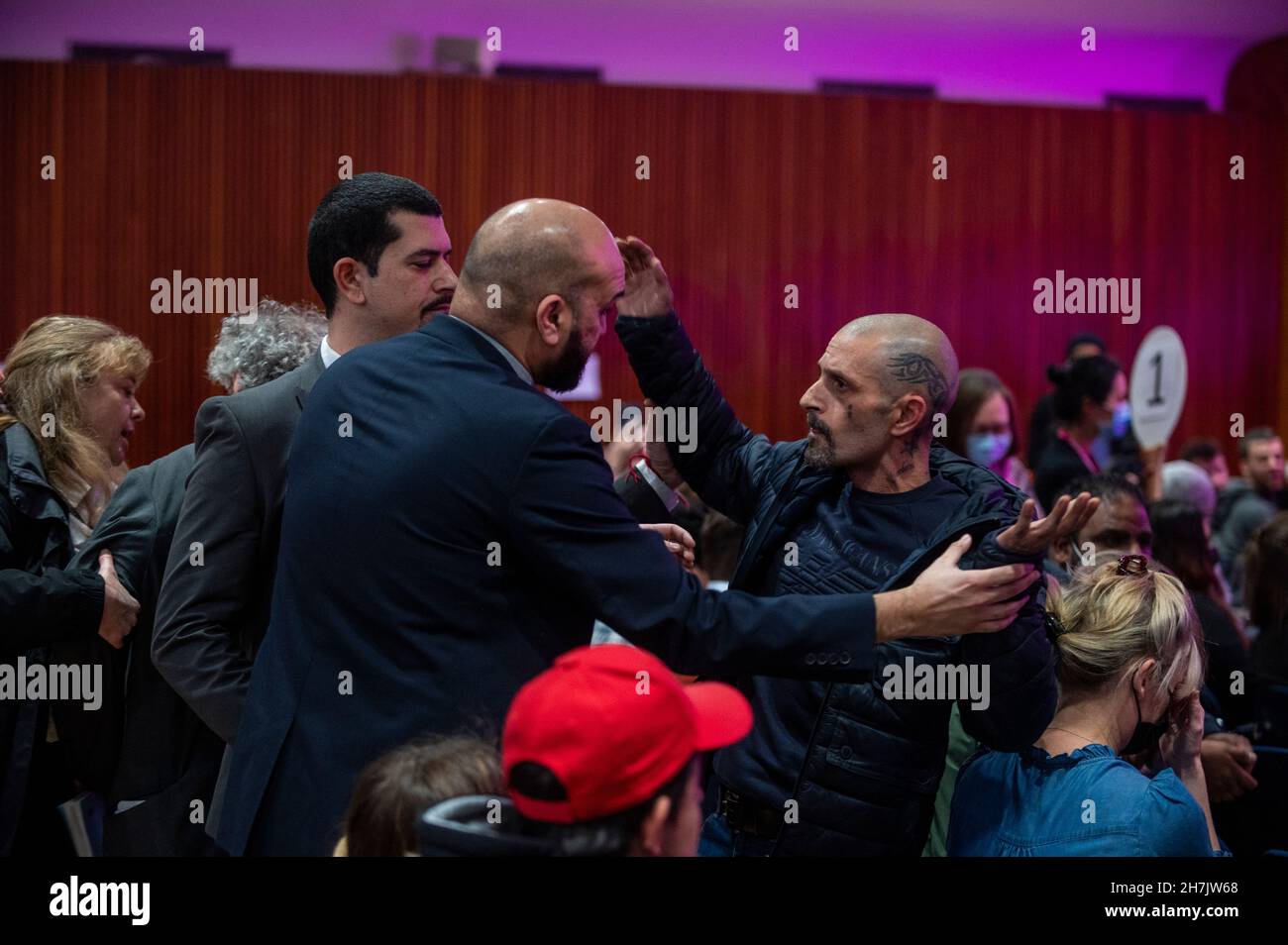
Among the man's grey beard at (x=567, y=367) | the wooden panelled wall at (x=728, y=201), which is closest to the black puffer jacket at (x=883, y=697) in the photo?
the man's grey beard at (x=567, y=367)

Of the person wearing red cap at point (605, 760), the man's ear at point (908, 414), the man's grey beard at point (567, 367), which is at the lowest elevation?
the person wearing red cap at point (605, 760)

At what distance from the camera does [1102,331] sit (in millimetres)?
7734

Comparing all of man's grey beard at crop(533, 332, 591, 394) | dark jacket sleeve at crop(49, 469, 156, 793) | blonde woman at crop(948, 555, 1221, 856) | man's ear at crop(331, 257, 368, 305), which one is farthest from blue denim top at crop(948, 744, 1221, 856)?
dark jacket sleeve at crop(49, 469, 156, 793)

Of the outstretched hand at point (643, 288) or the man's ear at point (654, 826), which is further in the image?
the outstretched hand at point (643, 288)

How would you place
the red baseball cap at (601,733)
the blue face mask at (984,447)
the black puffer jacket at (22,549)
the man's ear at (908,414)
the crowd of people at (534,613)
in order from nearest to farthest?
the red baseball cap at (601,733) < the crowd of people at (534,613) < the man's ear at (908,414) < the black puffer jacket at (22,549) < the blue face mask at (984,447)

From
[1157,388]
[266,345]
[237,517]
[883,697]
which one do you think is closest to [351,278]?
[266,345]

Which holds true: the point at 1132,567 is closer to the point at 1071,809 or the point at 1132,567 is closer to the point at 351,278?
the point at 1071,809

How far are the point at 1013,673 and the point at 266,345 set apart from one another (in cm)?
137

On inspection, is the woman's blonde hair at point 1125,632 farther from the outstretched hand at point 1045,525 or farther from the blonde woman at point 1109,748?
the outstretched hand at point 1045,525

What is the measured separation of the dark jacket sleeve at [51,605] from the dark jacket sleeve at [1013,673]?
146cm

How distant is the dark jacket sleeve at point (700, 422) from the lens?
86.7 inches

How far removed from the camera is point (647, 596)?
65.0 inches

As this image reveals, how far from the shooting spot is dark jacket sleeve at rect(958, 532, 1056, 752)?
1.76 m

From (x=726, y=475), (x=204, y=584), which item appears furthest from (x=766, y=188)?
(x=204, y=584)
